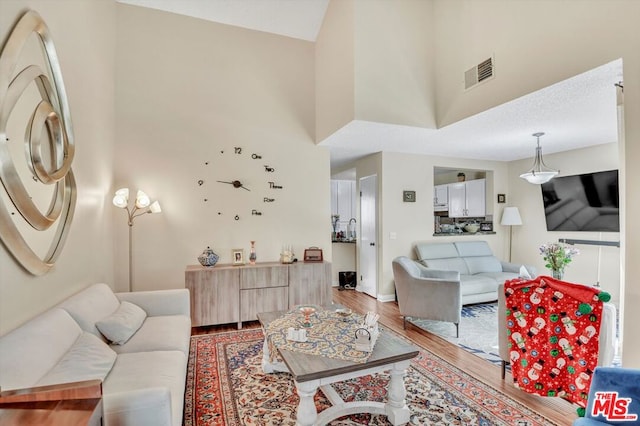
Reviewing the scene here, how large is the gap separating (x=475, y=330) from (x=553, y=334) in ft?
5.27

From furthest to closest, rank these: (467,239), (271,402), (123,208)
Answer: (467,239), (123,208), (271,402)

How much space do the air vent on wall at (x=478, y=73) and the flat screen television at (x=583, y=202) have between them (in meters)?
2.91

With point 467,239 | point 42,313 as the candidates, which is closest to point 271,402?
point 42,313

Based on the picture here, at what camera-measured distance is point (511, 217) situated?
18.2 ft

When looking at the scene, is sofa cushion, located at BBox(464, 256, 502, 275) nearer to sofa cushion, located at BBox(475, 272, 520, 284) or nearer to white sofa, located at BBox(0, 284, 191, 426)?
sofa cushion, located at BBox(475, 272, 520, 284)

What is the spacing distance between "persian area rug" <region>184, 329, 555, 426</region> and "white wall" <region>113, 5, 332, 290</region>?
1.64 m

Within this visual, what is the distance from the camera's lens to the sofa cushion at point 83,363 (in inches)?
61.4

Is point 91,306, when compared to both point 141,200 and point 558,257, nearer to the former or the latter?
point 141,200

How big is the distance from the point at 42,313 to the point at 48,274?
10.7 inches

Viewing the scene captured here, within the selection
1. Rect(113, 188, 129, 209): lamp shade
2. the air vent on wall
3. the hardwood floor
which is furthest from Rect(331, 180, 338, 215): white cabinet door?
Rect(113, 188, 129, 209): lamp shade

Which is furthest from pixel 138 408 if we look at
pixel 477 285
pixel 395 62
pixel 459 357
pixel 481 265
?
pixel 481 265

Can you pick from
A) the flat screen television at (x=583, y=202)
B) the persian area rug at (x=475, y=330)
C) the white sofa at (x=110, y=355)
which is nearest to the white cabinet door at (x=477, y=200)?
the flat screen television at (x=583, y=202)

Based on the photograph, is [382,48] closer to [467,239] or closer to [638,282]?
[638,282]

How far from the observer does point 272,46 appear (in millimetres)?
4492
